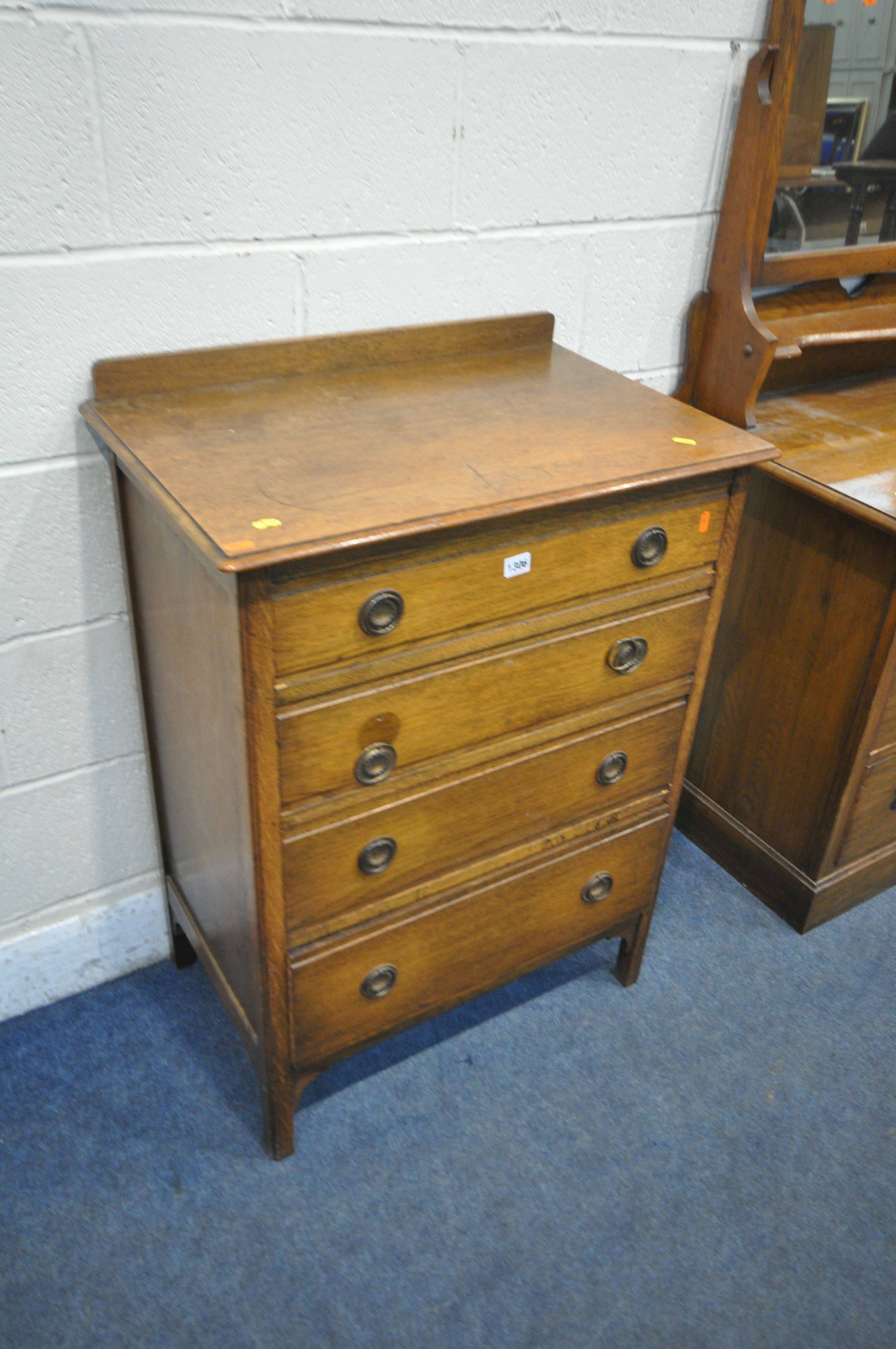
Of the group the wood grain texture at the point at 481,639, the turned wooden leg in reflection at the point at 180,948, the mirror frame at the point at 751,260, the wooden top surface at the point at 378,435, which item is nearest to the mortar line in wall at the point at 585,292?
the wooden top surface at the point at 378,435

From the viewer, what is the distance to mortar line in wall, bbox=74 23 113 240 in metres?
1.20

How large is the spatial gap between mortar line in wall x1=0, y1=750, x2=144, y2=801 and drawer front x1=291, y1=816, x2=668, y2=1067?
1.77 feet

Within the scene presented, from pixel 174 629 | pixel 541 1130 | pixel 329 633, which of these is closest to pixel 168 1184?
pixel 541 1130

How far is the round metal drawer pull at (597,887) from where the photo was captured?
1649 millimetres

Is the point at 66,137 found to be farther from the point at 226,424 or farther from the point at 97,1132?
the point at 97,1132

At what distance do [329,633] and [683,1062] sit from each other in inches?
43.0

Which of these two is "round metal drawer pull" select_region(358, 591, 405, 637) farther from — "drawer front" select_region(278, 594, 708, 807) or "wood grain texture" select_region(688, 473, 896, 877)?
"wood grain texture" select_region(688, 473, 896, 877)

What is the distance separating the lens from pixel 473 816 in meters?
1.42

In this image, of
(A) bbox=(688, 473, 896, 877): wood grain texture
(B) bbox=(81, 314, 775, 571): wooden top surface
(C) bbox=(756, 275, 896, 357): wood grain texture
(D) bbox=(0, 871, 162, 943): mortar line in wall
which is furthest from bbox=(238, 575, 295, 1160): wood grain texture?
(C) bbox=(756, 275, 896, 357): wood grain texture

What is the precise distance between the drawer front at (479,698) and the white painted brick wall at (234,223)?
54 cm

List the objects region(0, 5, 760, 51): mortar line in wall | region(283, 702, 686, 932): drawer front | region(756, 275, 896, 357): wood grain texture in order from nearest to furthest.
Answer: region(0, 5, 760, 51): mortar line in wall
region(283, 702, 686, 932): drawer front
region(756, 275, 896, 357): wood grain texture

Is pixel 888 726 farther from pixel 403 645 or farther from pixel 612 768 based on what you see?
pixel 403 645

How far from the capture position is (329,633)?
1.12 metres

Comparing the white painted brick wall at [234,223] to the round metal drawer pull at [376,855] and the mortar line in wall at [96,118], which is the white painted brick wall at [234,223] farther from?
the round metal drawer pull at [376,855]
